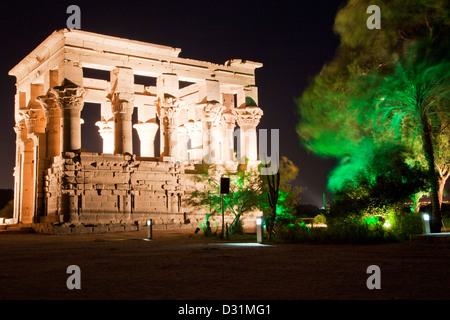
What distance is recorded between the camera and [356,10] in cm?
2197

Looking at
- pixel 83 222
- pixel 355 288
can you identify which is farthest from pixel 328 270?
pixel 83 222

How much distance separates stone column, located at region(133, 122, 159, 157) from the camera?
35.2 metres

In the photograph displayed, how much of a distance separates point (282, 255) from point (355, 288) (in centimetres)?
505

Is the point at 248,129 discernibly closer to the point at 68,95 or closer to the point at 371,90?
the point at 68,95

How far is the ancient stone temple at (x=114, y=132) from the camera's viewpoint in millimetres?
27391

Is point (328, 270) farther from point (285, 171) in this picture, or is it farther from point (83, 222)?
point (285, 171)

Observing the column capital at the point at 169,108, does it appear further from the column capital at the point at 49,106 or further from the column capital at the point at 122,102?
the column capital at the point at 49,106

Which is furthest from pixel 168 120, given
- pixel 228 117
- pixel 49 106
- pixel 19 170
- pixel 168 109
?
pixel 19 170

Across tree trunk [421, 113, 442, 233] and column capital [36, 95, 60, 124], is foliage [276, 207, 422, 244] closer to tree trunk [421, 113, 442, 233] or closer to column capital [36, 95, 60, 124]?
tree trunk [421, 113, 442, 233]

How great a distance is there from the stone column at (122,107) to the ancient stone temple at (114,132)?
2.4 inches

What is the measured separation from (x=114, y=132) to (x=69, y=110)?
311cm

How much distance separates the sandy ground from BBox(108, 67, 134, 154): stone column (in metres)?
17.0

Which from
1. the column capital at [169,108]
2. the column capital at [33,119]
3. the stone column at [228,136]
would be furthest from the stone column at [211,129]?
the column capital at [33,119]

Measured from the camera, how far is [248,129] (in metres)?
35.1
